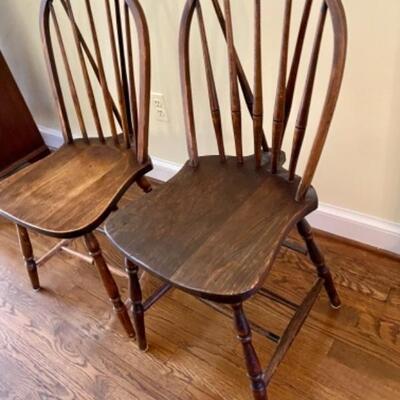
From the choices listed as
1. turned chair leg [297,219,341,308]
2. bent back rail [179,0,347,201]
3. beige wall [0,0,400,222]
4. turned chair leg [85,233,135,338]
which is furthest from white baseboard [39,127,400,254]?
turned chair leg [85,233,135,338]

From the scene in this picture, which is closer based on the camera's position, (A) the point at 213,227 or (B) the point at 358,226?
(A) the point at 213,227

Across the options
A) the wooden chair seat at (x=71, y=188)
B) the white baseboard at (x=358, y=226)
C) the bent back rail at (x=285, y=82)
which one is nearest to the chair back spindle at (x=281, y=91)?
the bent back rail at (x=285, y=82)

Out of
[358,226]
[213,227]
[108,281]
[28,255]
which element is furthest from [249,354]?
[28,255]

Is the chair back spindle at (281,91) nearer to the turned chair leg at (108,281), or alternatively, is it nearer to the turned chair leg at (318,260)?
the turned chair leg at (318,260)

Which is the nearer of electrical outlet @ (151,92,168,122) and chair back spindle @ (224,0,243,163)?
chair back spindle @ (224,0,243,163)

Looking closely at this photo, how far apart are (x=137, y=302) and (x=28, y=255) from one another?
48 cm

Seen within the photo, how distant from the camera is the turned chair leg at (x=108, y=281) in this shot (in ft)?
3.34

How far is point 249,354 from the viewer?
2.71 ft

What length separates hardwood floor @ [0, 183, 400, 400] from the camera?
1.03 meters

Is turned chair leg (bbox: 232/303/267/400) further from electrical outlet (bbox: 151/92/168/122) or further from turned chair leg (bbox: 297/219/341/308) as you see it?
electrical outlet (bbox: 151/92/168/122)

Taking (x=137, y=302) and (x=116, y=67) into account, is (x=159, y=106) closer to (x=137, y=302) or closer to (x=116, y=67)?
(x=116, y=67)

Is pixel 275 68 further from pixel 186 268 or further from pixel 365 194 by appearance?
pixel 186 268

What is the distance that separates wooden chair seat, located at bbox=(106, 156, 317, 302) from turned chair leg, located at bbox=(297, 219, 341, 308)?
5.2 inches

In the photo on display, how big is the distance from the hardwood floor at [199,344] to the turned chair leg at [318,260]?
0.05m
